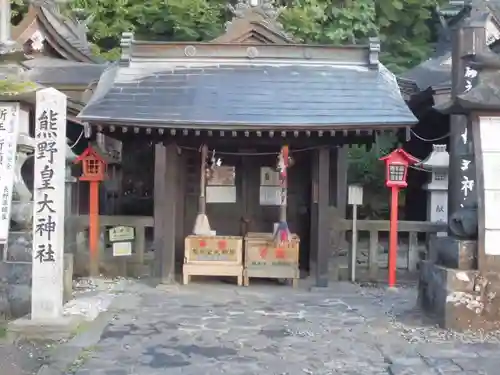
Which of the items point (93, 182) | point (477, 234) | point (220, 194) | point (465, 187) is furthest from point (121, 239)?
point (477, 234)

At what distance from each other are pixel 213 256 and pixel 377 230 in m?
3.21

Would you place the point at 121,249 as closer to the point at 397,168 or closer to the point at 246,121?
the point at 246,121

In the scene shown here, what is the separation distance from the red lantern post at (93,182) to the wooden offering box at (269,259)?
9.52 ft

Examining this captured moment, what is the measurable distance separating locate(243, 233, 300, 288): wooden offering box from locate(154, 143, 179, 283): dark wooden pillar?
1425 mm

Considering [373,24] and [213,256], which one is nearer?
[213,256]

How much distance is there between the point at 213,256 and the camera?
12.3m

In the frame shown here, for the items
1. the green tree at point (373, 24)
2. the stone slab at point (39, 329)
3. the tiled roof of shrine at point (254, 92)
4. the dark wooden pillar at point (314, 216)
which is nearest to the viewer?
the stone slab at point (39, 329)

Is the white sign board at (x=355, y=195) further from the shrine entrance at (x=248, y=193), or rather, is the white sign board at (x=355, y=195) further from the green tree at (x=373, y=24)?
the green tree at (x=373, y=24)

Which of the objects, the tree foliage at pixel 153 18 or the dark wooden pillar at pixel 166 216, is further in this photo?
the tree foliage at pixel 153 18

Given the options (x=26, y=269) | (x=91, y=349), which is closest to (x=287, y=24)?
(x=26, y=269)

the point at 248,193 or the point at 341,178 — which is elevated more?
the point at 341,178

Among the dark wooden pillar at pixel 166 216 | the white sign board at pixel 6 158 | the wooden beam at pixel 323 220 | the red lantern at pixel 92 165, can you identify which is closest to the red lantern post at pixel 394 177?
the wooden beam at pixel 323 220

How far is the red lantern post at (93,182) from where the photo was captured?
41.3 ft

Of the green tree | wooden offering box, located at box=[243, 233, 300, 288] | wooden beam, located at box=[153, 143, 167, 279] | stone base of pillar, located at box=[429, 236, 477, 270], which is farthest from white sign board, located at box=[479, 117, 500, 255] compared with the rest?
the green tree
